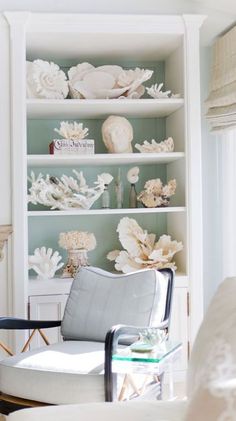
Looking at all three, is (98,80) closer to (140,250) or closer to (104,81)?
(104,81)

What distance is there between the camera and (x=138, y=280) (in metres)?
3.43

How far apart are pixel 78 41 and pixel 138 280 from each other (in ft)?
5.31

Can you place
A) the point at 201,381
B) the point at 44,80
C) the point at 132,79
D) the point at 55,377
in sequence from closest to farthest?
the point at 201,381
the point at 55,377
the point at 44,80
the point at 132,79

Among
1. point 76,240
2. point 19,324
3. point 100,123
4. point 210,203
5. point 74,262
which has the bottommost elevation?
point 19,324

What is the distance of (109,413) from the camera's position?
6.80 feet

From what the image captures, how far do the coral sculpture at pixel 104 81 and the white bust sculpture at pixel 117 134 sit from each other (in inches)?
6.3

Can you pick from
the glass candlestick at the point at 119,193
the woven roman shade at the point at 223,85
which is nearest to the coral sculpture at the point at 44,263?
the glass candlestick at the point at 119,193

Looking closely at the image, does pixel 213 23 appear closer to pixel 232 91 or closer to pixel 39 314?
pixel 232 91

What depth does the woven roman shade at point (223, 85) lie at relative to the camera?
3.67 meters

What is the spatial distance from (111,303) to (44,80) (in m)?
1.47

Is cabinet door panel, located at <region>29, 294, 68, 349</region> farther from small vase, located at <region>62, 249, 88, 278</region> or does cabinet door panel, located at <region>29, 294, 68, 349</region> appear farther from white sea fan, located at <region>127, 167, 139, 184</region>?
white sea fan, located at <region>127, 167, 139, 184</region>

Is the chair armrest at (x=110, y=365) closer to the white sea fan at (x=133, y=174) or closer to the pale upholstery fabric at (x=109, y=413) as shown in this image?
the pale upholstery fabric at (x=109, y=413)

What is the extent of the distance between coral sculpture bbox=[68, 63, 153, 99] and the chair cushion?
5.61 ft

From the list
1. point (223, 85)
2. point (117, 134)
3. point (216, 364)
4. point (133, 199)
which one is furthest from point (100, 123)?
point (216, 364)
